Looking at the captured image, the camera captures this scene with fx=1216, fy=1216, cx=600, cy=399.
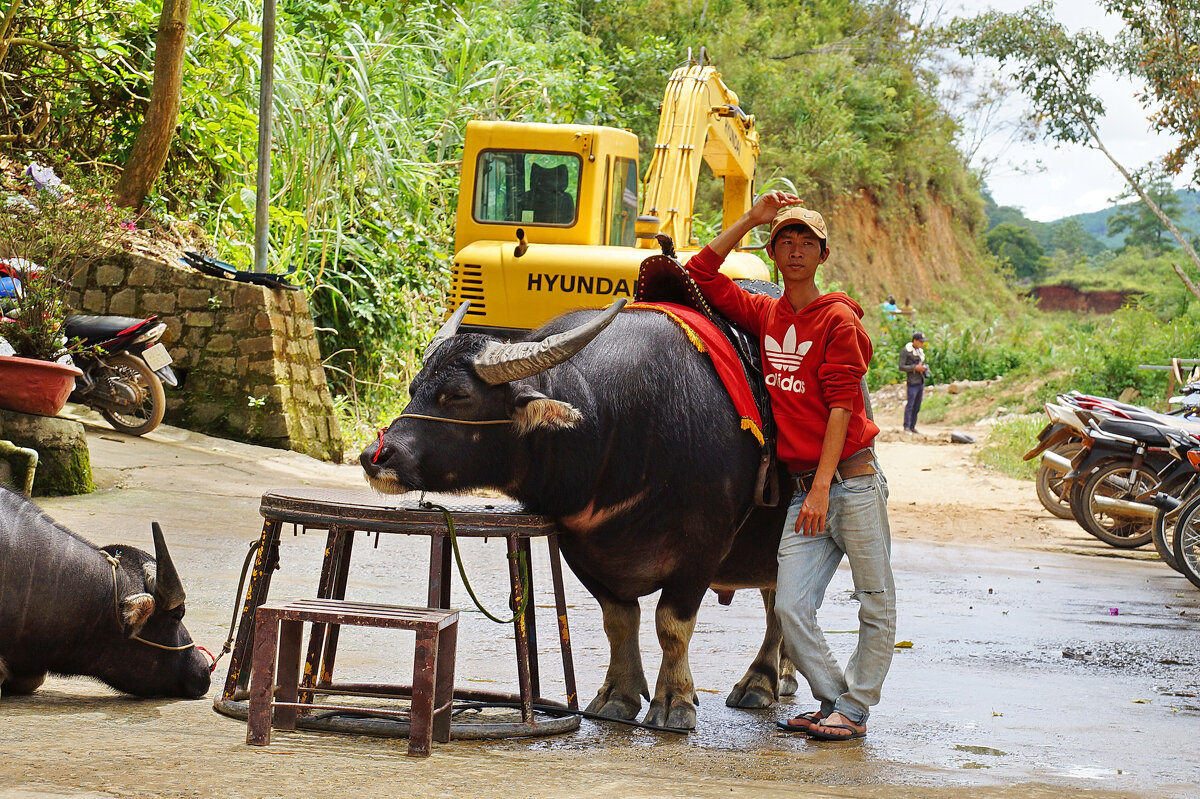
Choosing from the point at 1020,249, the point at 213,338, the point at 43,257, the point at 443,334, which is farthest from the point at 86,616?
the point at 1020,249

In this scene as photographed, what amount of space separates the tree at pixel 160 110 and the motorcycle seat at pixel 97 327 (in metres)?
1.96

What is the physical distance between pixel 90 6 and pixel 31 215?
4.38 metres

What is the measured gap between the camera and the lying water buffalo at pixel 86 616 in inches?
167

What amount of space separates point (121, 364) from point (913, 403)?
14.5 metres

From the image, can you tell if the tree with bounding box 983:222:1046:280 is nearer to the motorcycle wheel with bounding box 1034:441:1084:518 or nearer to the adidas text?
the motorcycle wheel with bounding box 1034:441:1084:518

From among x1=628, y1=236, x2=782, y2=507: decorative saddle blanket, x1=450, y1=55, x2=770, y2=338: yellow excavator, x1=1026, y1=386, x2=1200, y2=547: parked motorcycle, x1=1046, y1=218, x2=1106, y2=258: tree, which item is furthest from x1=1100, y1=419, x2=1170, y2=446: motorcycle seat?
x1=1046, y1=218, x2=1106, y2=258: tree

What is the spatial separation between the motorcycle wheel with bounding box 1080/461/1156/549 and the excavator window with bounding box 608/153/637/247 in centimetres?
467

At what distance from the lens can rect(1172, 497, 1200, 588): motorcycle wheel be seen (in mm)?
8359

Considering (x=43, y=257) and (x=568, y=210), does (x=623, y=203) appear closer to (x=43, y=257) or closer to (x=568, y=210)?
(x=568, y=210)

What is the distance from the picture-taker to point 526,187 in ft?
36.0

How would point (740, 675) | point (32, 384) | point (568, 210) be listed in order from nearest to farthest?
point (740, 675) < point (32, 384) < point (568, 210)

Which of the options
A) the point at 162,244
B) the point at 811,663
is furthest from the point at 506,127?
the point at 811,663

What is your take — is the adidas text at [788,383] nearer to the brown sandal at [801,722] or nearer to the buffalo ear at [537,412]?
the buffalo ear at [537,412]

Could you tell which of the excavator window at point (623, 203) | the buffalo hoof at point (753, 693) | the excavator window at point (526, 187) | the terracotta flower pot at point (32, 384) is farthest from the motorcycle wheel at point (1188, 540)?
the terracotta flower pot at point (32, 384)
